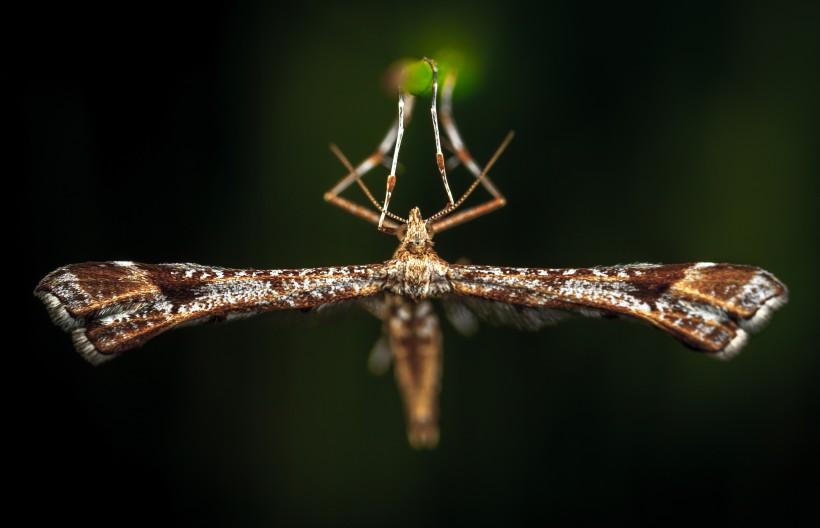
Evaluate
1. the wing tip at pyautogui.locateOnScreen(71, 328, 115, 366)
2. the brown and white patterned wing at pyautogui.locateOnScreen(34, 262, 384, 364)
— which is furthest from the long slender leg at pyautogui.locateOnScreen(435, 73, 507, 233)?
the wing tip at pyautogui.locateOnScreen(71, 328, 115, 366)

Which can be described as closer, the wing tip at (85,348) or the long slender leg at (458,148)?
the wing tip at (85,348)

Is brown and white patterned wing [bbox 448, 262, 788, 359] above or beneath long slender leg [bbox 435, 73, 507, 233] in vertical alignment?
beneath

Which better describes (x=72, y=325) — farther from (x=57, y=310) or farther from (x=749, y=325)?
(x=749, y=325)

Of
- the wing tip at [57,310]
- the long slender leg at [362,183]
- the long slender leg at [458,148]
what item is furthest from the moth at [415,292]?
the long slender leg at [458,148]

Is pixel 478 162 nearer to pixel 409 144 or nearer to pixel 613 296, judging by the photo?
pixel 409 144

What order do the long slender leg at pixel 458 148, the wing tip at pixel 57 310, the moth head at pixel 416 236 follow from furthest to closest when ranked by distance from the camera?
the long slender leg at pixel 458 148, the moth head at pixel 416 236, the wing tip at pixel 57 310

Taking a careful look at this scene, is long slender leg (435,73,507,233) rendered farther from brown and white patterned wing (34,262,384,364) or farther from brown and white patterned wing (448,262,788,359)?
brown and white patterned wing (34,262,384,364)

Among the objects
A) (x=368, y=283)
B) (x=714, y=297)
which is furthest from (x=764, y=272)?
(x=368, y=283)

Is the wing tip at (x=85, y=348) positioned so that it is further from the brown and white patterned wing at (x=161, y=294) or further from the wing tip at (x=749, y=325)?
the wing tip at (x=749, y=325)
